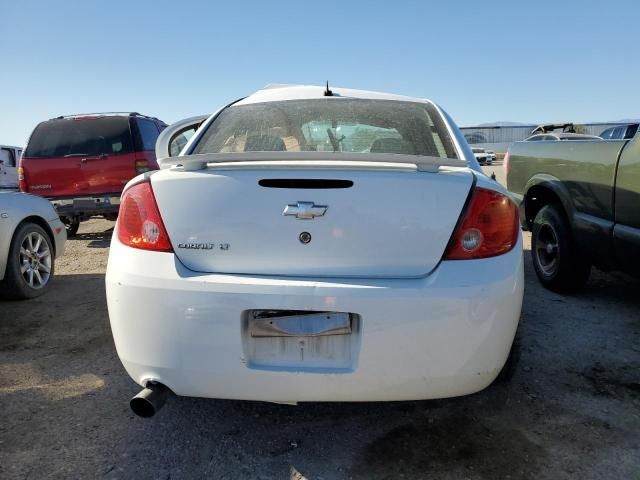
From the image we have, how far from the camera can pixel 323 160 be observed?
2033 millimetres

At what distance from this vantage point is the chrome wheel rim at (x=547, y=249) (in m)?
4.29

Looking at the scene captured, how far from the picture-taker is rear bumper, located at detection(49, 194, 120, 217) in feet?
23.6

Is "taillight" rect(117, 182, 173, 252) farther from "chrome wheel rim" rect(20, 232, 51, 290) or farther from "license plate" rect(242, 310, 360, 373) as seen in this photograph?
"chrome wheel rim" rect(20, 232, 51, 290)

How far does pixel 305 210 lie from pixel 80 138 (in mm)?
6674

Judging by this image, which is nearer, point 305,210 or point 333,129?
point 305,210

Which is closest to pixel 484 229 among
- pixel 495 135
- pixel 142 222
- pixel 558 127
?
pixel 142 222

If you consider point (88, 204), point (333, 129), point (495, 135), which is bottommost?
point (495, 135)

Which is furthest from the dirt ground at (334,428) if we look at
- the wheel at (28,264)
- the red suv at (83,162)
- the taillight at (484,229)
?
the red suv at (83,162)

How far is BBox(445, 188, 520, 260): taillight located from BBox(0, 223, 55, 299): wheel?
398 cm

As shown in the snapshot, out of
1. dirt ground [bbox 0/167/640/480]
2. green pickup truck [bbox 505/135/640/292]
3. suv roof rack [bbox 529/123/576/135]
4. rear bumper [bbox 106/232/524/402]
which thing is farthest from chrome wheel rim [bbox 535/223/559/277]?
suv roof rack [bbox 529/123/576/135]

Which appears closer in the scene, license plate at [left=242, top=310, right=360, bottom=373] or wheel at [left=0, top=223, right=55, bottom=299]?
license plate at [left=242, top=310, right=360, bottom=373]

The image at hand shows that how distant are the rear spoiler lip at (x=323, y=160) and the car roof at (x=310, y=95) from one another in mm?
1149

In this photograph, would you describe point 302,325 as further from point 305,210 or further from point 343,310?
point 305,210

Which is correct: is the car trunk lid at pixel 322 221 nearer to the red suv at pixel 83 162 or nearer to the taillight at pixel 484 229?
the taillight at pixel 484 229
